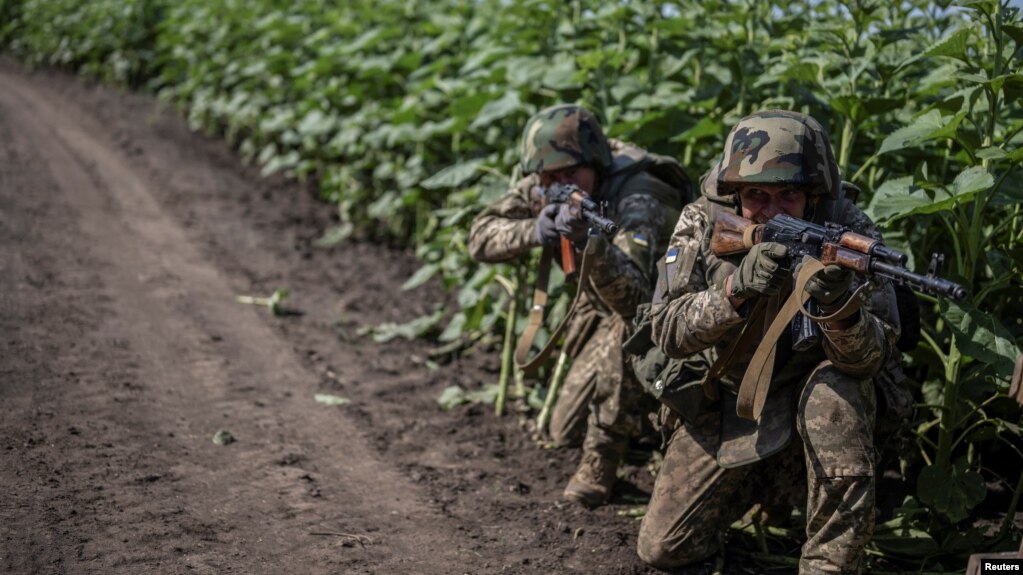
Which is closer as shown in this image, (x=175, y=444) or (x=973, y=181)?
(x=973, y=181)

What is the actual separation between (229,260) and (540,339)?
3.25m

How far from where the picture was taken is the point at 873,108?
4.31 m

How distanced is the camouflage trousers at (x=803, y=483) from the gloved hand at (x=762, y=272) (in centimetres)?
44

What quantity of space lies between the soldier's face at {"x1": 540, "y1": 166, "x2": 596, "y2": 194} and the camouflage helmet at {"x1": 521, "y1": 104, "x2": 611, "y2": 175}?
0.13 ft

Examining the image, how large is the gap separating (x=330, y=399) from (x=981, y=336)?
3185 mm

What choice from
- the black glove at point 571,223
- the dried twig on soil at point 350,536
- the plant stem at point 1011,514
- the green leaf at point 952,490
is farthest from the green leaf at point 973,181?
the dried twig on soil at point 350,536

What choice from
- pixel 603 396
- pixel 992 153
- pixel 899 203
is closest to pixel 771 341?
pixel 899 203

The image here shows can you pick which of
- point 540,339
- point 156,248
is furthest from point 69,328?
point 540,339

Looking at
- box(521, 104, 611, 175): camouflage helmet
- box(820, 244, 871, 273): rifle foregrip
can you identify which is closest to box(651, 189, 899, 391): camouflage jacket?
box(820, 244, 871, 273): rifle foregrip

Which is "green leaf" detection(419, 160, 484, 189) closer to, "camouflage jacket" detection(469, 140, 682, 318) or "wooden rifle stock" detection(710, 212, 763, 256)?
"camouflage jacket" detection(469, 140, 682, 318)

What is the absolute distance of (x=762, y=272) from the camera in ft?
10.8

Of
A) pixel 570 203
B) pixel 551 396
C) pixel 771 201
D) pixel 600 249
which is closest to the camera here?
pixel 771 201

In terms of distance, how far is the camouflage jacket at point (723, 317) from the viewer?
11.0ft

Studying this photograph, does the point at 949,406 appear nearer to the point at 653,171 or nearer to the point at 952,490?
the point at 952,490
